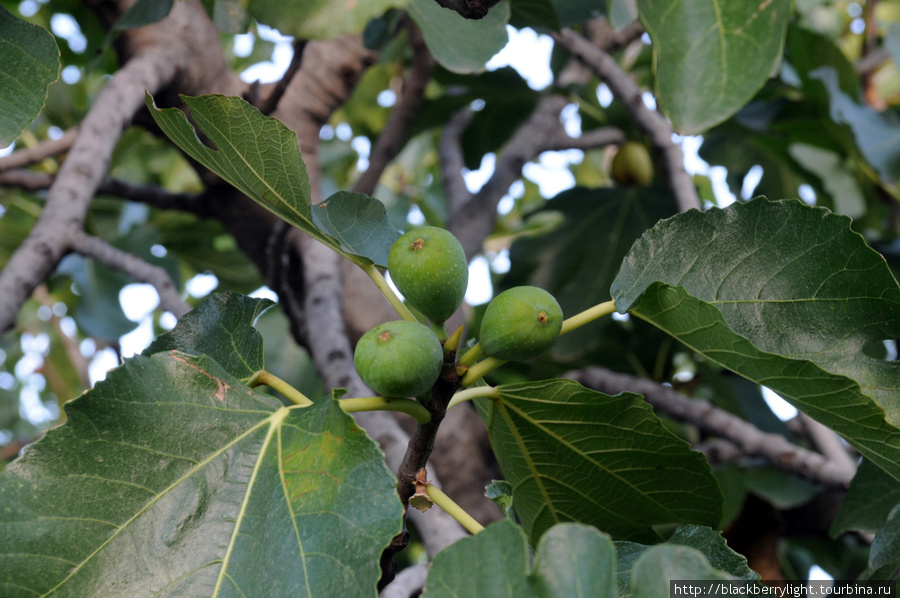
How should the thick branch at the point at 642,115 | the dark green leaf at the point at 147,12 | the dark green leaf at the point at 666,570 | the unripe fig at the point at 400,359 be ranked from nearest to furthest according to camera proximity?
the dark green leaf at the point at 666,570, the unripe fig at the point at 400,359, the dark green leaf at the point at 147,12, the thick branch at the point at 642,115

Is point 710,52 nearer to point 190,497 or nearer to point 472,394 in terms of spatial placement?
point 472,394

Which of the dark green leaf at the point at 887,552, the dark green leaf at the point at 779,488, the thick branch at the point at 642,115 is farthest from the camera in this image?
the dark green leaf at the point at 779,488

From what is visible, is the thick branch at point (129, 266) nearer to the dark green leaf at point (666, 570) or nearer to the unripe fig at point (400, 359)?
the unripe fig at point (400, 359)

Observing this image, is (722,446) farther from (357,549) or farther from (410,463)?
(357,549)

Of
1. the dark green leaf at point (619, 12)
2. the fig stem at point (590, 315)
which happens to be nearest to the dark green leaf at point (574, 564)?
the fig stem at point (590, 315)

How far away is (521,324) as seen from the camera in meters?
0.64

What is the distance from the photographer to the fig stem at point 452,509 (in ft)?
2.10

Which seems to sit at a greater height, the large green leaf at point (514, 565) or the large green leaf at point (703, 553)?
the large green leaf at point (514, 565)

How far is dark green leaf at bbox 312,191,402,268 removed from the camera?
2.62 feet

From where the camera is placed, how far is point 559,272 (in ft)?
6.68

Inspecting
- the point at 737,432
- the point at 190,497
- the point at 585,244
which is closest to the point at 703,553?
the point at 190,497

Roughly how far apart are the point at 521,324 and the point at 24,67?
0.59 metres

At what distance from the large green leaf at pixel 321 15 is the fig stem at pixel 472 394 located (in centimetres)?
Answer: 35

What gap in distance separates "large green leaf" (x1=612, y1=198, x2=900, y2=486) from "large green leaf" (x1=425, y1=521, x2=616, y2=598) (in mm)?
236
